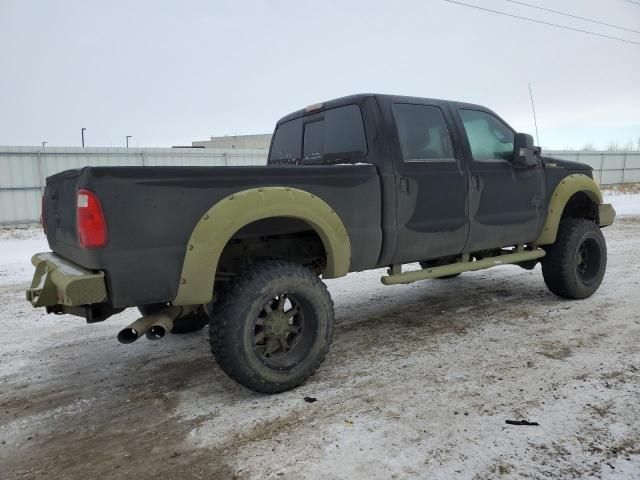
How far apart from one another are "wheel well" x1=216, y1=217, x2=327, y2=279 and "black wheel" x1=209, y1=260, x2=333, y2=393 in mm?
231

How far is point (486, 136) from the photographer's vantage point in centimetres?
455

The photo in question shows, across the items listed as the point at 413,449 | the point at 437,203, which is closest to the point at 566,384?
the point at 413,449

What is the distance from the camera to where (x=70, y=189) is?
2.91m

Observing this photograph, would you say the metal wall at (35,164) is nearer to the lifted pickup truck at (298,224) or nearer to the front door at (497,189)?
the lifted pickup truck at (298,224)

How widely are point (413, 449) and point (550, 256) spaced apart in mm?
3466

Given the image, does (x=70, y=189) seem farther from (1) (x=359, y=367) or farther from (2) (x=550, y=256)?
(2) (x=550, y=256)

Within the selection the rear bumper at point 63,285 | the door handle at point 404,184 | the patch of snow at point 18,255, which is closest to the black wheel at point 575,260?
the door handle at point 404,184

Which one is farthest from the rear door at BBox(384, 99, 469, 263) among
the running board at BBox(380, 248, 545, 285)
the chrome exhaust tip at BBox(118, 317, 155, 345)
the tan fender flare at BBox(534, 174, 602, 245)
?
the chrome exhaust tip at BBox(118, 317, 155, 345)

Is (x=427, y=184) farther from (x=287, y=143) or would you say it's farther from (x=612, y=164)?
(x=612, y=164)

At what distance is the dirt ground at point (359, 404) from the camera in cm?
237

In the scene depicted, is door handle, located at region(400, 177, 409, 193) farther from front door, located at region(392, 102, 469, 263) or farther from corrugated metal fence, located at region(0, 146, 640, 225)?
corrugated metal fence, located at region(0, 146, 640, 225)

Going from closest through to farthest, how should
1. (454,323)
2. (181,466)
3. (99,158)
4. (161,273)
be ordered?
(181,466), (161,273), (454,323), (99,158)

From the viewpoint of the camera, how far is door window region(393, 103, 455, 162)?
391 centimetres

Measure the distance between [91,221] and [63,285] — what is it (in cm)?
41
